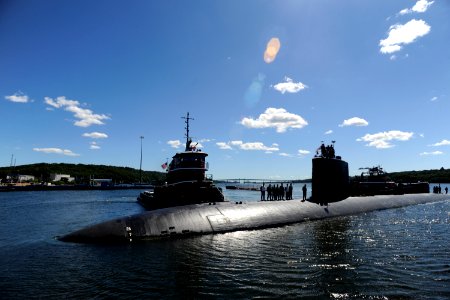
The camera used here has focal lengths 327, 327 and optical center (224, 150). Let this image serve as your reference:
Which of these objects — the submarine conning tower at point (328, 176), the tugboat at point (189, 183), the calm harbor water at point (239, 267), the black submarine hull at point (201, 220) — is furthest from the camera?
the tugboat at point (189, 183)

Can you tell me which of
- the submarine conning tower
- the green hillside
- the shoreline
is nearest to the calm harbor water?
the submarine conning tower

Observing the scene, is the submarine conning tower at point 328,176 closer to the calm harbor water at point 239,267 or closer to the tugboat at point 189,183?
the calm harbor water at point 239,267

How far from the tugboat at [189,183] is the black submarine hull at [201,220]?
10.6 meters

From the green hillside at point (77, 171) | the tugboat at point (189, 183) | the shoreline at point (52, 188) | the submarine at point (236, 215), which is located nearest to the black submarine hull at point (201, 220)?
the submarine at point (236, 215)

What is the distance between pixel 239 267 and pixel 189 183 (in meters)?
21.6

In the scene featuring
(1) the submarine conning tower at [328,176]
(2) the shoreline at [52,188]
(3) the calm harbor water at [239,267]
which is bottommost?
(2) the shoreline at [52,188]

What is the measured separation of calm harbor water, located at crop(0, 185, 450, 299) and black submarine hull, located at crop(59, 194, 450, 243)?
0.68 meters

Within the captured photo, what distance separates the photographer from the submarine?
14.9 meters

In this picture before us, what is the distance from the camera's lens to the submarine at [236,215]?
1493cm

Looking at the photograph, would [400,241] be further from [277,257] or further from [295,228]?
[277,257]

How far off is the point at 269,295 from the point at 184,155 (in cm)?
2546

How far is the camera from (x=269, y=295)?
8422mm

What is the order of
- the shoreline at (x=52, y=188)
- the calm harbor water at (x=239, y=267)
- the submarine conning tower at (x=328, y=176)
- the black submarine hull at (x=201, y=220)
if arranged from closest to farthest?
the calm harbor water at (x=239, y=267), the black submarine hull at (x=201, y=220), the submarine conning tower at (x=328, y=176), the shoreline at (x=52, y=188)

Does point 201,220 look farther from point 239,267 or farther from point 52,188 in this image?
point 52,188
